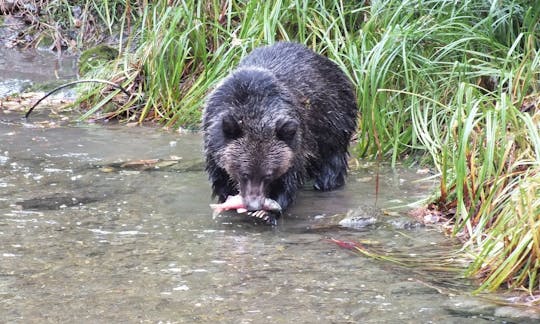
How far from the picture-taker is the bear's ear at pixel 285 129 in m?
6.30

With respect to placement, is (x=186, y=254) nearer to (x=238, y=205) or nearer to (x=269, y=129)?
(x=238, y=205)

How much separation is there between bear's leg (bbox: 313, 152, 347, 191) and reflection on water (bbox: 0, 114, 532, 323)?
112 millimetres

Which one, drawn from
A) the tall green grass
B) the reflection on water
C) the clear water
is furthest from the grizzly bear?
the clear water

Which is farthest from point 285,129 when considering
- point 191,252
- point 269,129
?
point 191,252

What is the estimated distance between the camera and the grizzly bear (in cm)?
630

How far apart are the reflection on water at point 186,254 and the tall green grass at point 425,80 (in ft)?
1.32

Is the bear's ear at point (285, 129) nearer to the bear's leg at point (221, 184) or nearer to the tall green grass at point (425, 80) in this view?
the bear's leg at point (221, 184)

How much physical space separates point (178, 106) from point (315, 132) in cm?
267

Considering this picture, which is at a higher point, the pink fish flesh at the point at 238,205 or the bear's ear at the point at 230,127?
the bear's ear at the point at 230,127

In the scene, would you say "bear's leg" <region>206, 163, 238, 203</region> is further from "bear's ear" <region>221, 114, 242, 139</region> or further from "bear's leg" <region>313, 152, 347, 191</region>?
"bear's leg" <region>313, 152, 347, 191</region>

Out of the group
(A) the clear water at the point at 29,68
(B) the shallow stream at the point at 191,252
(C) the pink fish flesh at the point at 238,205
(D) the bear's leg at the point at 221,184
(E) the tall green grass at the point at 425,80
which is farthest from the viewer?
(A) the clear water at the point at 29,68

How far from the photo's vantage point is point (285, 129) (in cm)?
630

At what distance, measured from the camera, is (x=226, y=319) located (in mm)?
4258

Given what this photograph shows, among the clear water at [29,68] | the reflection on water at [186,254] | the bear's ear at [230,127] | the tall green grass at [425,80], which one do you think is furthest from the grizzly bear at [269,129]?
the clear water at [29,68]
